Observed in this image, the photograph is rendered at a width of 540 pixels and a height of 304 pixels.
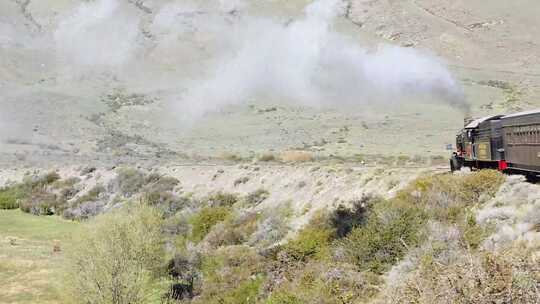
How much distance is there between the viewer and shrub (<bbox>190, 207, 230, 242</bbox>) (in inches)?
1180

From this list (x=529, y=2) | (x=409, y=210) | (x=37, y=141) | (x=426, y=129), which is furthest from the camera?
(x=529, y=2)

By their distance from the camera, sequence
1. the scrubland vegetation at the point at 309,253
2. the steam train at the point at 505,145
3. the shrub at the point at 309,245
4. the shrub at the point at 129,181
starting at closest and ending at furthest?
the scrubland vegetation at the point at 309,253
the steam train at the point at 505,145
the shrub at the point at 309,245
the shrub at the point at 129,181

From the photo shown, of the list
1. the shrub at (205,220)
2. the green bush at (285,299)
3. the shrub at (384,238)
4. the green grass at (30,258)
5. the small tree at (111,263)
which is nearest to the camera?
the green bush at (285,299)

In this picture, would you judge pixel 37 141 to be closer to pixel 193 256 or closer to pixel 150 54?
pixel 150 54

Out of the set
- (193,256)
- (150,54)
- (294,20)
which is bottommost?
(193,256)

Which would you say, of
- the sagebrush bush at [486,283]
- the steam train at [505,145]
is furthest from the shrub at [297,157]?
the sagebrush bush at [486,283]

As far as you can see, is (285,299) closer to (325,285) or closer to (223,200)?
(325,285)

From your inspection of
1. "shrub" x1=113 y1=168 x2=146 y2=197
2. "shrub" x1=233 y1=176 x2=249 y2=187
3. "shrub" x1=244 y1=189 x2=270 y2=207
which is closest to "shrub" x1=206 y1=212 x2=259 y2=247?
"shrub" x1=244 y1=189 x2=270 y2=207

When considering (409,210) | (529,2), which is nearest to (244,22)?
(529,2)

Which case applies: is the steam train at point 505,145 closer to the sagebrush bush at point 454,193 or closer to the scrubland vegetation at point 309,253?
the sagebrush bush at point 454,193

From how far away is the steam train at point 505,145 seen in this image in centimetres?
1825

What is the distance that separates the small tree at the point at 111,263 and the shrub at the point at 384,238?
843cm

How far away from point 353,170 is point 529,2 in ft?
402

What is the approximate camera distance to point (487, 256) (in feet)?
24.6
